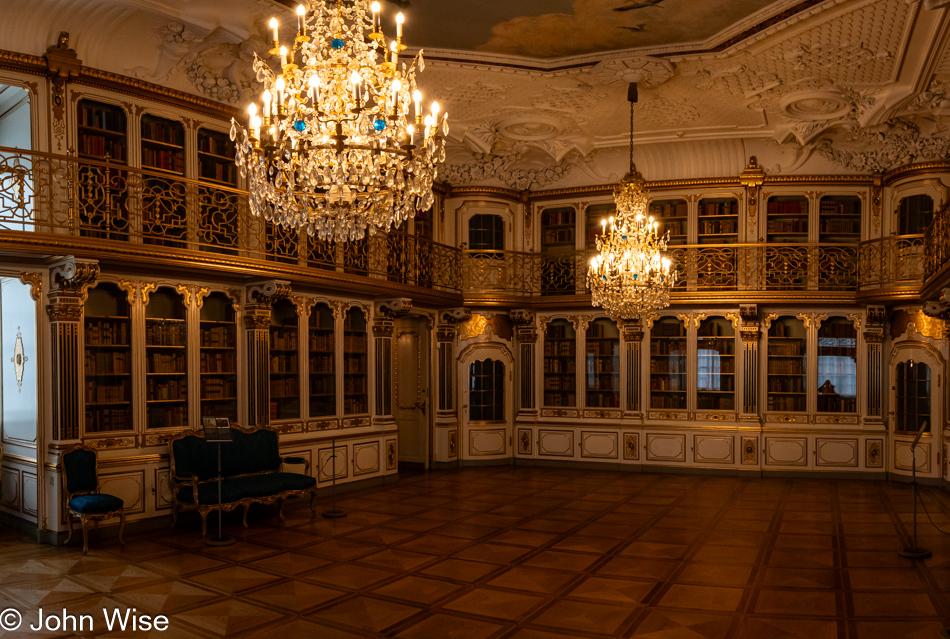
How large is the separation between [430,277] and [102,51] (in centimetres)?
558

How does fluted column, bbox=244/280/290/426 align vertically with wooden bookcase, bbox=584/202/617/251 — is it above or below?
below

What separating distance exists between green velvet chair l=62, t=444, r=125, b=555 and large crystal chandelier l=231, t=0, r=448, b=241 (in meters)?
3.90

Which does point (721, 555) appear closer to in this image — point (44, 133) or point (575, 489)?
point (575, 489)

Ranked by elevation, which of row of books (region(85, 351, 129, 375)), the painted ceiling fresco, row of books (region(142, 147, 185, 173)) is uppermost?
the painted ceiling fresco

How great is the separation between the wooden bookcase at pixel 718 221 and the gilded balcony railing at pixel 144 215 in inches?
226

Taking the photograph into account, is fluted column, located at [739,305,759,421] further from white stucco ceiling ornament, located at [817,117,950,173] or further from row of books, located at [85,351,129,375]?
row of books, located at [85,351,129,375]

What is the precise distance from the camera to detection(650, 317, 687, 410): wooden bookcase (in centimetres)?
1274

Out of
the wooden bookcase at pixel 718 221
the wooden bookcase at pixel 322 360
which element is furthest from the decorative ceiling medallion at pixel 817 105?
the wooden bookcase at pixel 322 360

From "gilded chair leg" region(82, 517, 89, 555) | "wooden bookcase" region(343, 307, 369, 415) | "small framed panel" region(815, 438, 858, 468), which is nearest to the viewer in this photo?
"gilded chair leg" region(82, 517, 89, 555)

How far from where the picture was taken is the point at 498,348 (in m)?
13.4

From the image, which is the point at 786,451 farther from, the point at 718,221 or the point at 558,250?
the point at 558,250

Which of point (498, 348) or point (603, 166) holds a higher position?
point (603, 166)

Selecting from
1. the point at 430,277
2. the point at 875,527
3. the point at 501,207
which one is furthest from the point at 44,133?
the point at 875,527

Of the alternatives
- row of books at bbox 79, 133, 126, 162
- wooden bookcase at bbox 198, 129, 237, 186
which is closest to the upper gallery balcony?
row of books at bbox 79, 133, 126, 162
